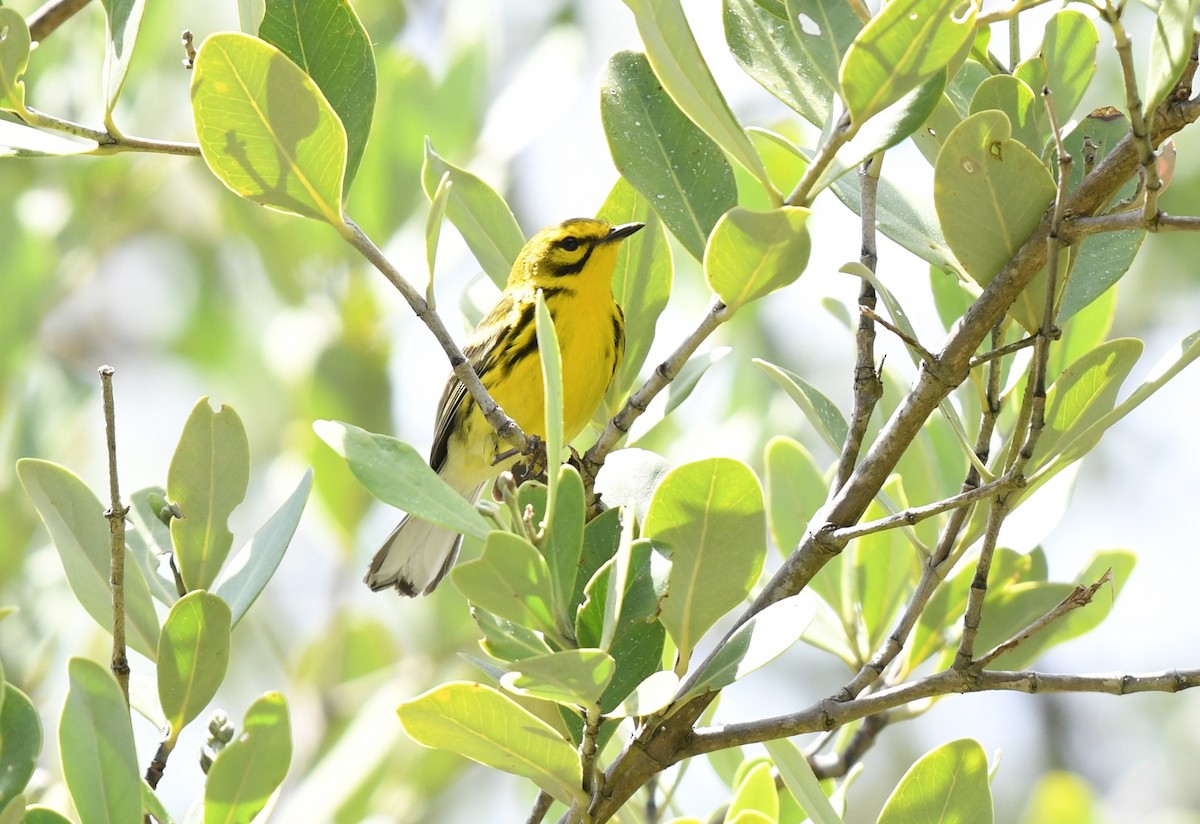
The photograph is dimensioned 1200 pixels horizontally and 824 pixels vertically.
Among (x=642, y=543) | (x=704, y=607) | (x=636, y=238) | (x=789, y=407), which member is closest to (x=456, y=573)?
(x=642, y=543)

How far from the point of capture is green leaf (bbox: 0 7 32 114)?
5.95ft

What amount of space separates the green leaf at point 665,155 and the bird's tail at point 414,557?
216cm

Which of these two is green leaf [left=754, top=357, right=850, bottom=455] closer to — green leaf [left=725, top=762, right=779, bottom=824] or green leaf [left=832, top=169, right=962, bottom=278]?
green leaf [left=832, top=169, right=962, bottom=278]

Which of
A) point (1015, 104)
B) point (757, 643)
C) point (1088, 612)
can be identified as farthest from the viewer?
point (1088, 612)

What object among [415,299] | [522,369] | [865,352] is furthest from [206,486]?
[522,369]

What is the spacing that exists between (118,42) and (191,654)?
84cm

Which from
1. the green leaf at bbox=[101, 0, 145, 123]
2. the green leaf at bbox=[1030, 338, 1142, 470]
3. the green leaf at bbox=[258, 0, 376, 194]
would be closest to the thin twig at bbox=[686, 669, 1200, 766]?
the green leaf at bbox=[1030, 338, 1142, 470]

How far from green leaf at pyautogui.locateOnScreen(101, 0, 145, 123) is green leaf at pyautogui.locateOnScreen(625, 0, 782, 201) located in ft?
2.29

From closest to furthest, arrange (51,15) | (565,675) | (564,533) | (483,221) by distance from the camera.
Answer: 1. (565,675)
2. (564,533)
3. (483,221)
4. (51,15)

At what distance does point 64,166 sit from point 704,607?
333 centimetres

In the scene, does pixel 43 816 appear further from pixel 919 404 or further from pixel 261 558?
pixel 919 404

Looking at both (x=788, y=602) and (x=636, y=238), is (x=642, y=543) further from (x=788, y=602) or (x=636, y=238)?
(x=636, y=238)

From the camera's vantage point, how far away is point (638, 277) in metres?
2.37

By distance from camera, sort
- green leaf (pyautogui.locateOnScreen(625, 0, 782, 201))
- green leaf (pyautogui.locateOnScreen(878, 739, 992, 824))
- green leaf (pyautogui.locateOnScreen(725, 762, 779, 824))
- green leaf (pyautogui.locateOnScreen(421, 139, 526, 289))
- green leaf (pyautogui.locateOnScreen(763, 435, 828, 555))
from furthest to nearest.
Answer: green leaf (pyautogui.locateOnScreen(763, 435, 828, 555)) < green leaf (pyautogui.locateOnScreen(421, 139, 526, 289)) < green leaf (pyautogui.locateOnScreen(725, 762, 779, 824)) < green leaf (pyautogui.locateOnScreen(878, 739, 992, 824)) < green leaf (pyautogui.locateOnScreen(625, 0, 782, 201))
